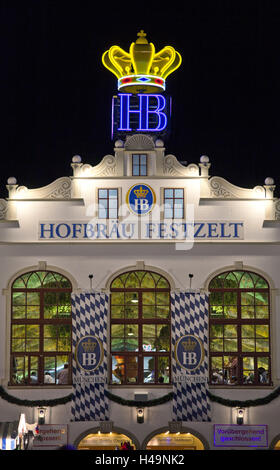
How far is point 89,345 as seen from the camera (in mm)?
29766

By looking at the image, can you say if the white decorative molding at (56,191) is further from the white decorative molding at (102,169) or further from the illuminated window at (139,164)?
the illuminated window at (139,164)

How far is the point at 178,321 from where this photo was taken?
2988 cm

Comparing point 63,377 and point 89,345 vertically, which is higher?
point 89,345

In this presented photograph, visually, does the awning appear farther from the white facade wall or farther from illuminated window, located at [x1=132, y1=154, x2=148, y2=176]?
illuminated window, located at [x1=132, y1=154, x2=148, y2=176]

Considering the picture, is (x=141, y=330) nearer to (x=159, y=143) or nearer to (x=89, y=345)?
(x=89, y=345)

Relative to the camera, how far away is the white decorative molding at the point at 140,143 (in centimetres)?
3048

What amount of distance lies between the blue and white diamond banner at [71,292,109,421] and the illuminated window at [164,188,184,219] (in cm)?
431

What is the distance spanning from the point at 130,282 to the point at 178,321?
253 cm

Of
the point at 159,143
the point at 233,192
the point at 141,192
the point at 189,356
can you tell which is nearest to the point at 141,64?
the point at 159,143

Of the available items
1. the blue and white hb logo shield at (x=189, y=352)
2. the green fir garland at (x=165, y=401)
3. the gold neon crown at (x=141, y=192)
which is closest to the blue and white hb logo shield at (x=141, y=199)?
the gold neon crown at (x=141, y=192)

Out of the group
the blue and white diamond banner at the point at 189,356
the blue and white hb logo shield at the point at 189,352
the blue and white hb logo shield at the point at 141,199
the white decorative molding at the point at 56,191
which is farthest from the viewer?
the white decorative molding at the point at 56,191

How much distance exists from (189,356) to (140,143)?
8.98 m

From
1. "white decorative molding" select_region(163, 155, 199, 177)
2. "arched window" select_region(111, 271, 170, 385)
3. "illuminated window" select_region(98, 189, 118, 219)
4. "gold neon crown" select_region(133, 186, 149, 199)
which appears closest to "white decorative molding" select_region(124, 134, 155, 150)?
"white decorative molding" select_region(163, 155, 199, 177)

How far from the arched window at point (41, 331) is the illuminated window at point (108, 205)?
10.3 ft
